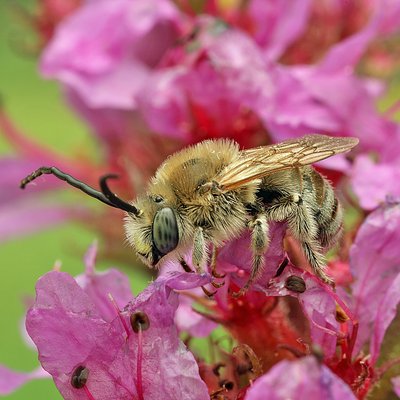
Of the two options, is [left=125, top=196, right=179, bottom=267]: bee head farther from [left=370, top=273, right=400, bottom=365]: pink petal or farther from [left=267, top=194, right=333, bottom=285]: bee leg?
[left=370, top=273, right=400, bottom=365]: pink petal

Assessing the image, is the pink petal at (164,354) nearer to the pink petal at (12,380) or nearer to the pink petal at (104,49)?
the pink petal at (12,380)

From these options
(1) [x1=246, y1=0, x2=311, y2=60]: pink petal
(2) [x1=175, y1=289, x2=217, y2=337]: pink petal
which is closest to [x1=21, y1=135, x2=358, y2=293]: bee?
(2) [x1=175, y1=289, x2=217, y2=337]: pink petal

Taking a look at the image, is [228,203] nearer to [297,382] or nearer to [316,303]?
[316,303]

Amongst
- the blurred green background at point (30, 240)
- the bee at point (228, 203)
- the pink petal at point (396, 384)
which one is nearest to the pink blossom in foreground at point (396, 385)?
the pink petal at point (396, 384)

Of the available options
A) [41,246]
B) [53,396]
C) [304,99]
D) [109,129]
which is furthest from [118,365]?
[41,246]

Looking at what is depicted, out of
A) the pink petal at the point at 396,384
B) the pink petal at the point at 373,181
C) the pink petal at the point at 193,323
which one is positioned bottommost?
the pink petal at the point at 193,323

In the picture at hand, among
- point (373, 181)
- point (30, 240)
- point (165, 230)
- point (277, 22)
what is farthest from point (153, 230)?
point (30, 240)

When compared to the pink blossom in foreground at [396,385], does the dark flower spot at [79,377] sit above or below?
above
